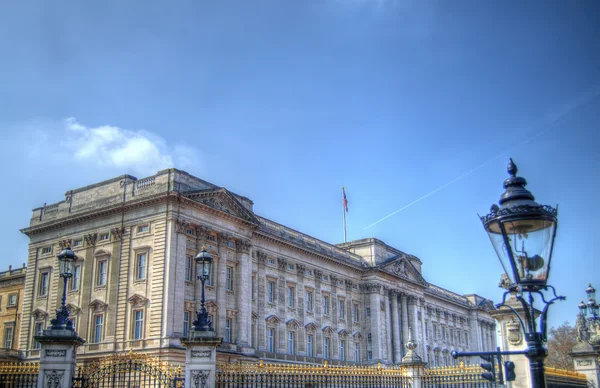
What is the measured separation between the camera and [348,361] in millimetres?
67438

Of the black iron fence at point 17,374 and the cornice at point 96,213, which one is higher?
the cornice at point 96,213

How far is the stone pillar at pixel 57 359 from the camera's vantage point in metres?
18.9

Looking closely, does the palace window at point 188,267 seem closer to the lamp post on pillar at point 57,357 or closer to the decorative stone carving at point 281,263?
the decorative stone carving at point 281,263

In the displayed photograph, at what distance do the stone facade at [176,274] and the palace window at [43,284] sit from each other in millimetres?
83

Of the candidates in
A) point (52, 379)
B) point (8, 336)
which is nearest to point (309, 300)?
point (8, 336)

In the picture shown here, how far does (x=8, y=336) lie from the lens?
2462 inches

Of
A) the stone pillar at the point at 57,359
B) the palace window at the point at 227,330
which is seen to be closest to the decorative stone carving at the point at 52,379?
the stone pillar at the point at 57,359

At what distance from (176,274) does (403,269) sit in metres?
40.5

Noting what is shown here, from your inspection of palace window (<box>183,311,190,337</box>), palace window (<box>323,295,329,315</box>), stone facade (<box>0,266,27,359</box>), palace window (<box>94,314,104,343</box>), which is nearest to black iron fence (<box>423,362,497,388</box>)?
palace window (<box>183,311,190,337</box>)

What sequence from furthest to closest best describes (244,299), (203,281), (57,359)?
(244,299)
(203,281)
(57,359)

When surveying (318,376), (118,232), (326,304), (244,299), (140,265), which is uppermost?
(118,232)

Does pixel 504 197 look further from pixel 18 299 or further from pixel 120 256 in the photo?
pixel 18 299

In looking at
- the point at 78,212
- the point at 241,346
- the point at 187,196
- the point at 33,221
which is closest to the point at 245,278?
the point at 241,346

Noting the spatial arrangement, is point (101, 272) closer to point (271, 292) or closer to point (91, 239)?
point (91, 239)
